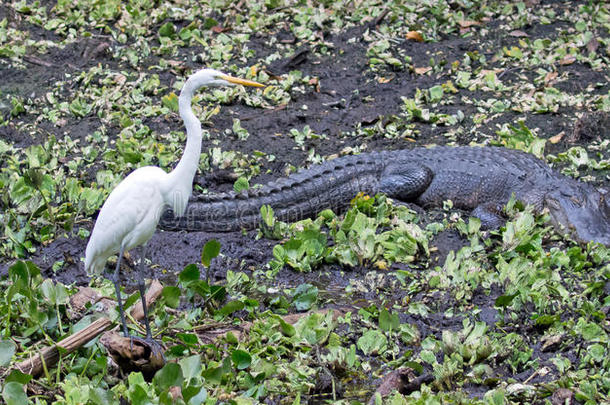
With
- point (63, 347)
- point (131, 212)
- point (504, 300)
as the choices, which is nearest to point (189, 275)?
point (131, 212)

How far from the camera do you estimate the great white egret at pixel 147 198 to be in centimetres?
414

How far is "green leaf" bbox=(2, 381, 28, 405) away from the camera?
351cm

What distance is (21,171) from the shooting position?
645 centimetres

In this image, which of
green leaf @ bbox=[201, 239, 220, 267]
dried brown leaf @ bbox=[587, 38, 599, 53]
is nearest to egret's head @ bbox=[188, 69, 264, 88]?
green leaf @ bbox=[201, 239, 220, 267]

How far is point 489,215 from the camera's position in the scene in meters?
6.11

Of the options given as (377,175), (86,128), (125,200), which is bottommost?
(377,175)

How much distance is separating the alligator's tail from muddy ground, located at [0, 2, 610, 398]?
11cm

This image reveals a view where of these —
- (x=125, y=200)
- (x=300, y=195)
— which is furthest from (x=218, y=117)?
(x=125, y=200)

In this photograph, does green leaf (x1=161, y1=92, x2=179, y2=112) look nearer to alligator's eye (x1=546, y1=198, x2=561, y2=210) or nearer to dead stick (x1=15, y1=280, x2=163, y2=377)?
alligator's eye (x1=546, y1=198, x2=561, y2=210)

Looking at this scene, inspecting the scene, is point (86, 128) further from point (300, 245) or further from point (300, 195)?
point (300, 245)

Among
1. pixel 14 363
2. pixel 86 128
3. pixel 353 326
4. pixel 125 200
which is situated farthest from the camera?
pixel 86 128

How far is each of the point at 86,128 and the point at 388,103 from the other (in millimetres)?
2929

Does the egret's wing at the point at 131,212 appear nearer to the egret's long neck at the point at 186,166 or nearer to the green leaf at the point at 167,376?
the egret's long neck at the point at 186,166

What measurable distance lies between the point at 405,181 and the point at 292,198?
3.28 feet
